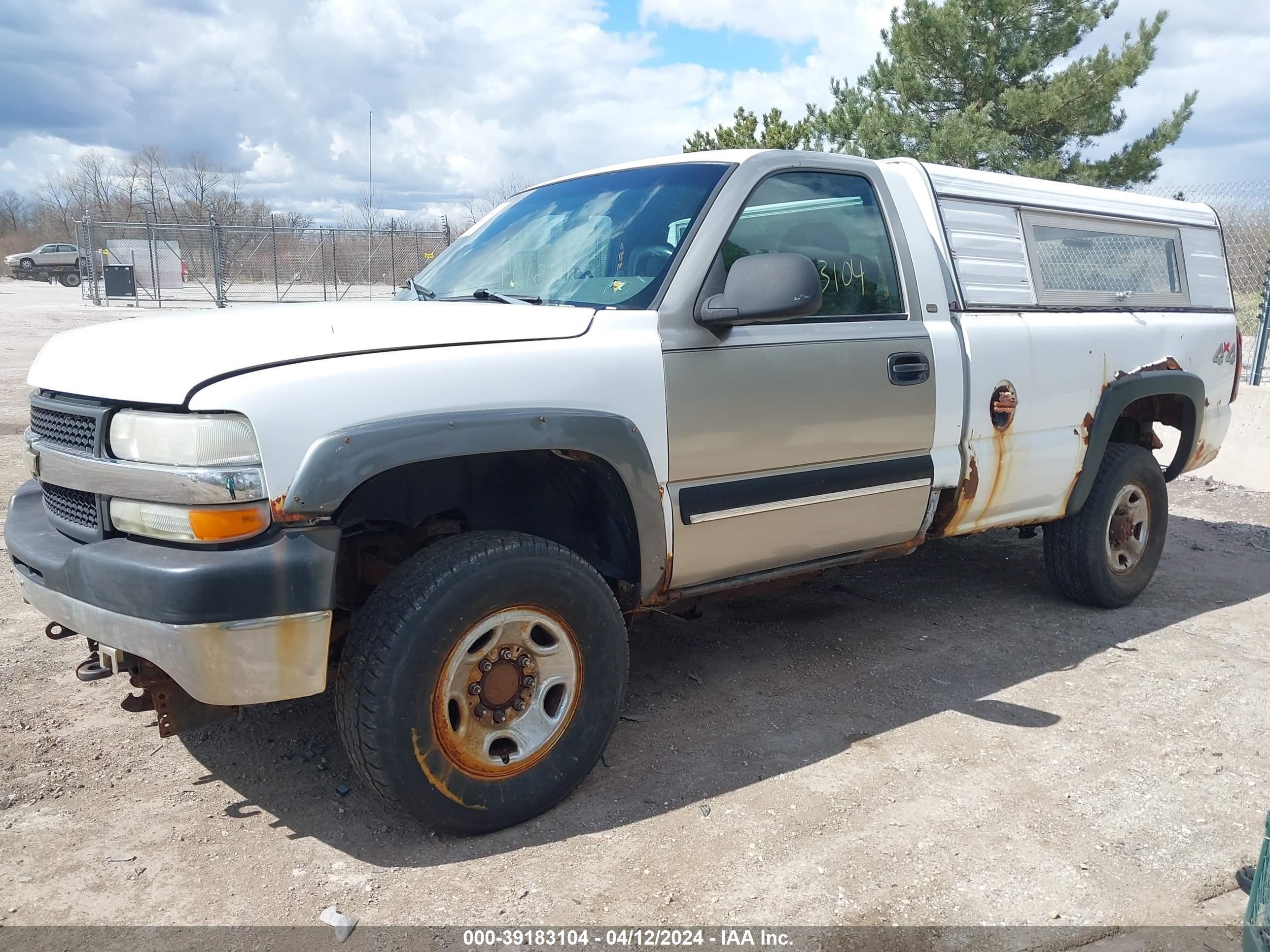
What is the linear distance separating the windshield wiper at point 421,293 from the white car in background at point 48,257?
4283 cm

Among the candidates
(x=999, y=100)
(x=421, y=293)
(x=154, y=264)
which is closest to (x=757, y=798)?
(x=421, y=293)

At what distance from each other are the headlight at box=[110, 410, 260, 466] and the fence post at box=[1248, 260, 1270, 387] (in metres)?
9.13

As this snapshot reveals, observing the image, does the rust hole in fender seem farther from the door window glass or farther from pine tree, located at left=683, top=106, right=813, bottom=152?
pine tree, located at left=683, top=106, right=813, bottom=152

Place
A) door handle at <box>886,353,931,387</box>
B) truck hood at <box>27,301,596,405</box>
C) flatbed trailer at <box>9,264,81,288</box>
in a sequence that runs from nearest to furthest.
Answer: 1. truck hood at <box>27,301,596,405</box>
2. door handle at <box>886,353,931,387</box>
3. flatbed trailer at <box>9,264,81,288</box>

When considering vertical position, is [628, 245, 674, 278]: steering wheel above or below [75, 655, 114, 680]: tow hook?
above

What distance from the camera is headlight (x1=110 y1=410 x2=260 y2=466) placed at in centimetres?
249

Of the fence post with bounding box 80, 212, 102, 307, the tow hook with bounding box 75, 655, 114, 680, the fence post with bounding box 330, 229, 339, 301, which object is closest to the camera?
the tow hook with bounding box 75, 655, 114, 680

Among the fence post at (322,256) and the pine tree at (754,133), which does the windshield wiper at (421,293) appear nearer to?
the pine tree at (754,133)

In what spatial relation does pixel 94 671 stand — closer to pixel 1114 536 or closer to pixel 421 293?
pixel 421 293

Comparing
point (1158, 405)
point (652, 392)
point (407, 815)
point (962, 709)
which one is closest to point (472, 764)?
point (407, 815)

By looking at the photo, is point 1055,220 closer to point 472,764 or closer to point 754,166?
point 754,166

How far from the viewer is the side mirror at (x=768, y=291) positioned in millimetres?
3131

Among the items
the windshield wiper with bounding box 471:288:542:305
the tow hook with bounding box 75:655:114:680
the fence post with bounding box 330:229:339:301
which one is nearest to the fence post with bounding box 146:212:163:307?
the fence post with bounding box 330:229:339:301

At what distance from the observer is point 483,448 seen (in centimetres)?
280
